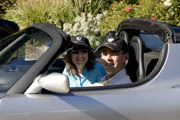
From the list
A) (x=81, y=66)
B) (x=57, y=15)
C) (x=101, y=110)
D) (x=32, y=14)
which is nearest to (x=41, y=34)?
(x=81, y=66)

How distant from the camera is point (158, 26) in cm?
260

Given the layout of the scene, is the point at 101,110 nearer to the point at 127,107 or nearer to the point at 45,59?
the point at 127,107

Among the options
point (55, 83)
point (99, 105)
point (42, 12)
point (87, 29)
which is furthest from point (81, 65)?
point (42, 12)

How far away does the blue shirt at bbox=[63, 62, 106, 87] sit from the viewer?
2770 mm

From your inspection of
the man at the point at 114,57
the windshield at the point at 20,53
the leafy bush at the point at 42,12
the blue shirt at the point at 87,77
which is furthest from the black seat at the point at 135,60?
the leafy bush at the point at 42,12

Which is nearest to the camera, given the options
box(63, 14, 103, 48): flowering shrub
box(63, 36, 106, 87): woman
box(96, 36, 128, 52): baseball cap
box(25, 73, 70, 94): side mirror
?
box(25, 73, 70, 94): side mirror

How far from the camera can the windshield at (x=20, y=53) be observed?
7.13ft

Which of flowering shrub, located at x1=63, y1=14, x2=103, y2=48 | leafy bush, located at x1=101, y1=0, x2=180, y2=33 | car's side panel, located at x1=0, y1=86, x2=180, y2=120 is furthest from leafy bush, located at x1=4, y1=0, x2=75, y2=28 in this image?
car's side panel, located at x1=0, y1=86, x2=180, y2=120

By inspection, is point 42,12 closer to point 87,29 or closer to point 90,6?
point 90,6

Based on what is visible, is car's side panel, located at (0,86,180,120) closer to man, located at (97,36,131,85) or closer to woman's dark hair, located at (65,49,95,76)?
man, located at (97,36,131,85)

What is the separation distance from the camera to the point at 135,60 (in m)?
2.88

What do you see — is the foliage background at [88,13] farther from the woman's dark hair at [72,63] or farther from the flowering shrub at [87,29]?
the woman's dark hair at [72,63]

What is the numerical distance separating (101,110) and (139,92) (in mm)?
297

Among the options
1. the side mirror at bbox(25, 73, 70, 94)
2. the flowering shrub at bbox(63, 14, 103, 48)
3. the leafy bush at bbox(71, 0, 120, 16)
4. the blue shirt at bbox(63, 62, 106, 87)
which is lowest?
the blue shirt at bbox(63, 62, 106, 87)
